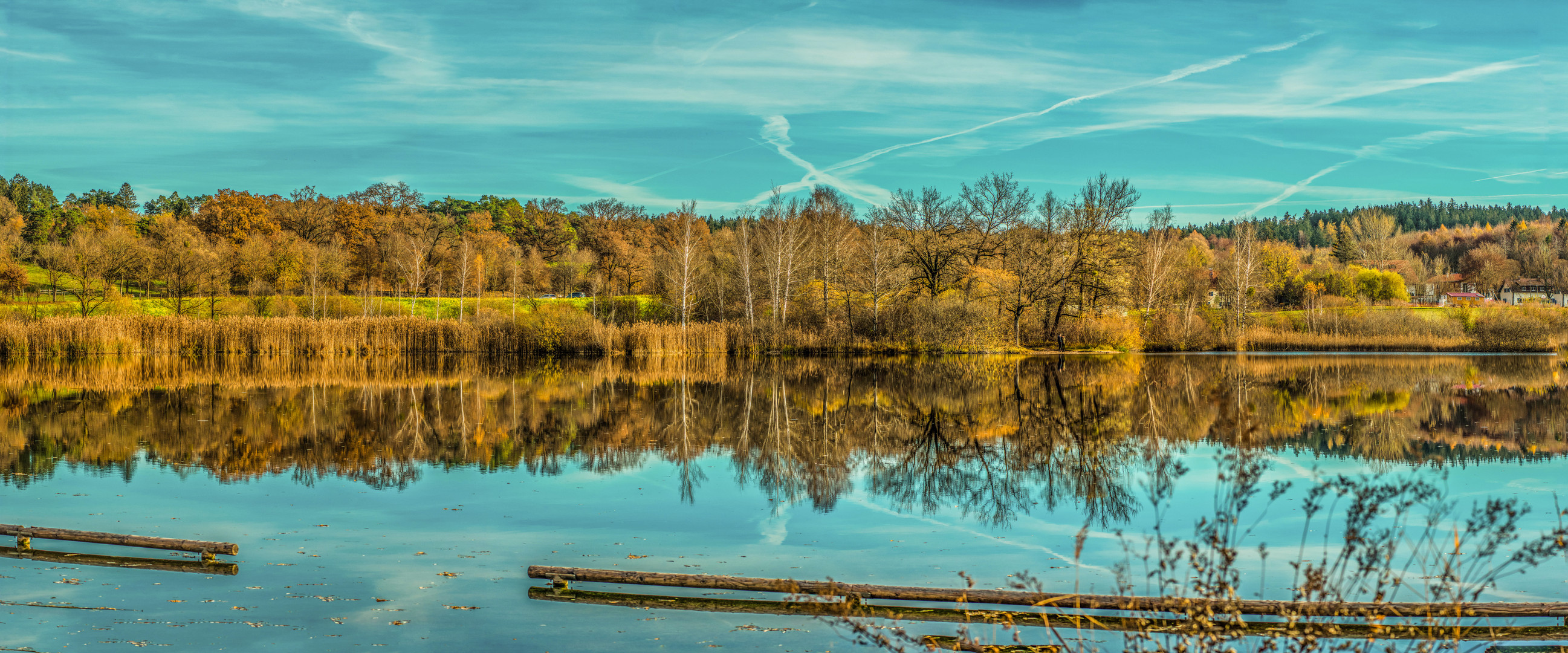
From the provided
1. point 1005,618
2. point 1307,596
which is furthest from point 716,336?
point 1307,596

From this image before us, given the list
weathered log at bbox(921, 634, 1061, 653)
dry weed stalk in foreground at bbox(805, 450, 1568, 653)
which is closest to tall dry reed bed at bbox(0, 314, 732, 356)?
dry weed stalk in foreground at bbox(805, 450, 1568, 653)

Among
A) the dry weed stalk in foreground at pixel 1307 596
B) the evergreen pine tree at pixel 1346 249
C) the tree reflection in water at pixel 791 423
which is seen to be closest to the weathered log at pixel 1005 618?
the dry weed stalk in foreground at pixel 1307 596

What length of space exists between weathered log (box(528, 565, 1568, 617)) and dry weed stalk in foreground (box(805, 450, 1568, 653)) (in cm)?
3

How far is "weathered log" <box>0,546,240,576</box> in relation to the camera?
8773 millimetres

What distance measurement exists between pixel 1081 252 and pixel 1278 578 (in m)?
44.8

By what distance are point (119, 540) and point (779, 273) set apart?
40.6 m

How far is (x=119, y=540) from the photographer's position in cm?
902

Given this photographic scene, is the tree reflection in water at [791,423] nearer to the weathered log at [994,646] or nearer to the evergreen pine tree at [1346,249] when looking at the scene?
the weathered log at [994,646]

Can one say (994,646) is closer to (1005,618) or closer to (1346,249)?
(1005,618)

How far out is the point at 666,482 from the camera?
45.6ft

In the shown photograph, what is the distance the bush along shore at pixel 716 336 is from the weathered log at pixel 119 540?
1412 inches

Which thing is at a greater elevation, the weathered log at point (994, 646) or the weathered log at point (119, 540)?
the weathered log at point (119, 540)

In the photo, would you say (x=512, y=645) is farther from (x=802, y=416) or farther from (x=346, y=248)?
(x=346, y=248)

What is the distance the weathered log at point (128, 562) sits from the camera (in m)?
8.77
